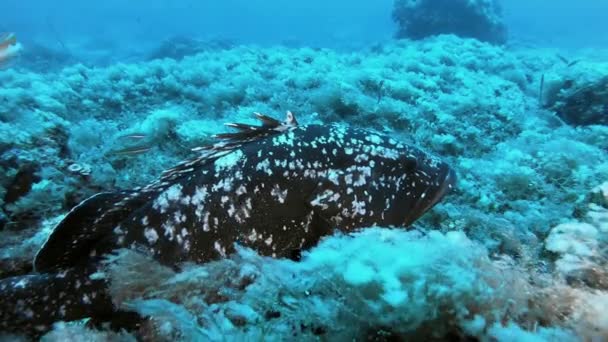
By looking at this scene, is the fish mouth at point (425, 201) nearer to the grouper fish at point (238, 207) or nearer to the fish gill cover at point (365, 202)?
the grouper fish at point (238, 207)

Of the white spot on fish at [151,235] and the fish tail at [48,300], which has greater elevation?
the white spot on fish at [151,235]

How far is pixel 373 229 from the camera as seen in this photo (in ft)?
7.41

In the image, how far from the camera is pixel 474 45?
48.5ft

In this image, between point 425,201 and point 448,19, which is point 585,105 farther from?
point 448,19

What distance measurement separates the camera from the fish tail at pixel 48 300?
2410 mm

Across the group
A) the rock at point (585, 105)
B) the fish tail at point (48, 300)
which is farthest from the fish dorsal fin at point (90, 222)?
the rock at point (585, 105)

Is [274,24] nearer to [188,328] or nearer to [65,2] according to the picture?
[65,2]

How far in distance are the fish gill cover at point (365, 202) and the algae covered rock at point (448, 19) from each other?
39.9ft

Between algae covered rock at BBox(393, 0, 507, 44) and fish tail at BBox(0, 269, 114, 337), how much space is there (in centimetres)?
2332

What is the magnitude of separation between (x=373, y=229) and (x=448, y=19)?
2380 cm

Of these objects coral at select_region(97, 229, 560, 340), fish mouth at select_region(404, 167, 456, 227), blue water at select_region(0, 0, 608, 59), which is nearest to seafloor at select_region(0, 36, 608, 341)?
coral at select_region(97, 229, 560, 340)

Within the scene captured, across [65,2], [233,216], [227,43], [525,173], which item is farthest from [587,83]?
[65,2]

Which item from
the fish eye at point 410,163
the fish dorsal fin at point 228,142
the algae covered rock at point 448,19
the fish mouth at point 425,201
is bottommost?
the fish mouth at point 425,201

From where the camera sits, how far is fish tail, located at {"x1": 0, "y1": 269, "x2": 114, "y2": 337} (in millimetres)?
2410
